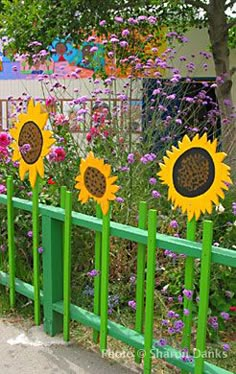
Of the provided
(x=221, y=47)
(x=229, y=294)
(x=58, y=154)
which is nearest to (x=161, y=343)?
(x=229, y=294)

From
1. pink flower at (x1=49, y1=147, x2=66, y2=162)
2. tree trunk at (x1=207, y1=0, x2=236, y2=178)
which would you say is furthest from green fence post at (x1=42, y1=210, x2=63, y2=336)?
tree trunk at (x1=207, y1=0, x2=236, y2=178)

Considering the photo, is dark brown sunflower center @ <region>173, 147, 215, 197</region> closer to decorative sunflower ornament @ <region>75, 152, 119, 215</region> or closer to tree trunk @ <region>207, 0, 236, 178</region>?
decorative sunflower ornament @ <region>75, 152, 119, 215</region>

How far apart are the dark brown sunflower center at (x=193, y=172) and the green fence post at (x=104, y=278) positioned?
46cm

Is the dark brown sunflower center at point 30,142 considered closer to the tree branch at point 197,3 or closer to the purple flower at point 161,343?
the purple flower at point 161,343

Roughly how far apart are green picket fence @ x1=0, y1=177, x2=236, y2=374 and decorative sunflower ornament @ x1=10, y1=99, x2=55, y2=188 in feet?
0.73

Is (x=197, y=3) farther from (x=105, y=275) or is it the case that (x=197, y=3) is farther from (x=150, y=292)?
(x=150, y=292)

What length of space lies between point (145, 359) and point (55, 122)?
2.14m

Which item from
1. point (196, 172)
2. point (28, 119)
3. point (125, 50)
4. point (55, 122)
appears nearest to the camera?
point (196, 172)

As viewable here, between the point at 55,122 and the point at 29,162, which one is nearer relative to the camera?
the point at 29,162

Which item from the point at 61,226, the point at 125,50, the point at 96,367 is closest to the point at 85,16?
the point at 125,50

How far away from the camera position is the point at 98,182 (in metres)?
2.40

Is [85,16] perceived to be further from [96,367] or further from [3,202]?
[96,367]

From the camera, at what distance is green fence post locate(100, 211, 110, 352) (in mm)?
2412

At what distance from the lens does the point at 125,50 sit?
504cm
